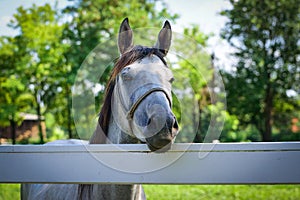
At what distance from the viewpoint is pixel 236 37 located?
19.8 m

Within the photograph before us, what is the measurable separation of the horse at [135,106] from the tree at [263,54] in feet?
59.9

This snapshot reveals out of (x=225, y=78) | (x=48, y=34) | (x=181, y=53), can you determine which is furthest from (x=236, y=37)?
(x=181, y=53)

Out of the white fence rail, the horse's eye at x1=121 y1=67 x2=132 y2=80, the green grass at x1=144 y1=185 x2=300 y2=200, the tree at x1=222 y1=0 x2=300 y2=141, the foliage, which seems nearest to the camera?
the white fence rail

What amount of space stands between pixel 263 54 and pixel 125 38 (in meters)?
18.5

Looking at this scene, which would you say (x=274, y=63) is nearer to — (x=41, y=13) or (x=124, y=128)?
(x=41, y=13)

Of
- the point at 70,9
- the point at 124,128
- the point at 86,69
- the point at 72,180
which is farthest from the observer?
the point at 70,9

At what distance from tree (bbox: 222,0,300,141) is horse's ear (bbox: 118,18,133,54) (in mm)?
18185

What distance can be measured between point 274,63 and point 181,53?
61.0ft

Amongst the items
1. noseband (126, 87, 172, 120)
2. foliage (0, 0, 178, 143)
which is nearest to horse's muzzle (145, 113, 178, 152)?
noseband (126, 87, 172, 120)

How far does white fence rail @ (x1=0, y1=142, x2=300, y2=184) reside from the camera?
3.94 ft

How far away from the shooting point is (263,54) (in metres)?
19.2

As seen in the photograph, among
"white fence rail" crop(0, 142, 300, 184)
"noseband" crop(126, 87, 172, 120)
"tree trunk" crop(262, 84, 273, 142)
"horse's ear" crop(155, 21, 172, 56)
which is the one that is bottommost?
"tree trunk" crop(262, 84, 273, 142)

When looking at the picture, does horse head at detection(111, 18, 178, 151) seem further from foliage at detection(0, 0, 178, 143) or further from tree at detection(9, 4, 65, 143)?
tree at detection(9, 4, 65, 143)

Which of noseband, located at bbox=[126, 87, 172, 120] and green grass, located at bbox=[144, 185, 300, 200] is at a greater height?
noseband, located at bbox=[126, 87, 172, 120]
